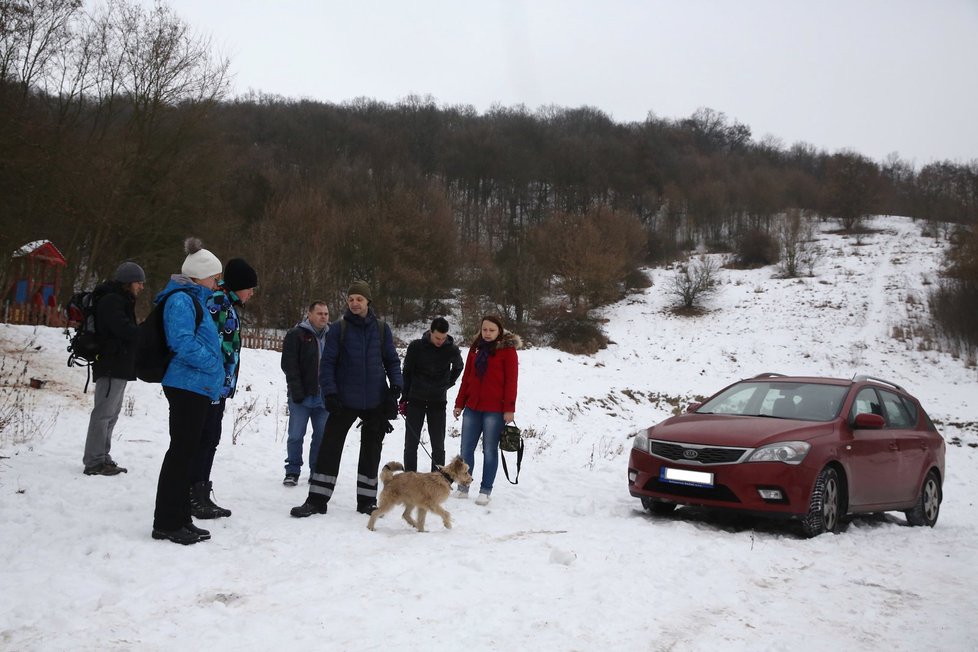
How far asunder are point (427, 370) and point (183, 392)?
320cm

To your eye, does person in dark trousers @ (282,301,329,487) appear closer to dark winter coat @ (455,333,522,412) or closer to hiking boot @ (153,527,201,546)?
dark winter coat @ (455,333,522,412)

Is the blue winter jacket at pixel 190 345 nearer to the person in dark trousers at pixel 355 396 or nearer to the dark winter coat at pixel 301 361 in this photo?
the person in dark trousers at pixel 355 396

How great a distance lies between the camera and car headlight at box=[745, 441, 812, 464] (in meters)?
6.69

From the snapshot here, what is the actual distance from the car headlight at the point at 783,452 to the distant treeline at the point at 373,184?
50.5 feet

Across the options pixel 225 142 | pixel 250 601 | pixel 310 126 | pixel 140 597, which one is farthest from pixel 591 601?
pixel 310 126

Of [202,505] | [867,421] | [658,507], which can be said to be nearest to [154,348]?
[202,505]

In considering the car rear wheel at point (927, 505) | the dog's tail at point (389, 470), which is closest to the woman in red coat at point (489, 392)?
the dog's tail at point (389, 470)

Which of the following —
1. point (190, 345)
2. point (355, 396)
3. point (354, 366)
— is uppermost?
point (190, 345)

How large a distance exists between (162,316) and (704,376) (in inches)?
1153

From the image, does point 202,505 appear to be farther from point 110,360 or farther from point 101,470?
point 110,360

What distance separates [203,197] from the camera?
24828 mm

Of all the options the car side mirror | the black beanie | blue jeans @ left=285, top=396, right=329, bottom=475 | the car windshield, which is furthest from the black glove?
the car side mirror

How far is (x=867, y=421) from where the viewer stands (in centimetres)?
732

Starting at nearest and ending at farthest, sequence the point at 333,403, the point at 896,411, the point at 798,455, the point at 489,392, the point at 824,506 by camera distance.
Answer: the point at 333,403, the point at 798,455, the point at 824,506, the point at 489,392, the point at 896,411
